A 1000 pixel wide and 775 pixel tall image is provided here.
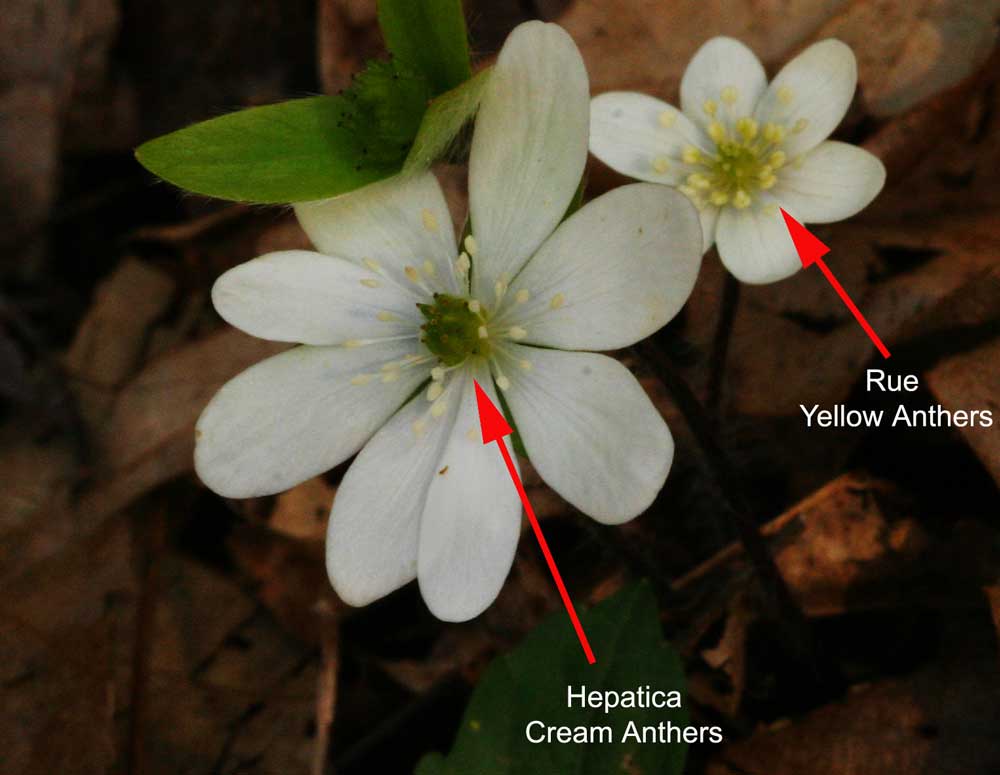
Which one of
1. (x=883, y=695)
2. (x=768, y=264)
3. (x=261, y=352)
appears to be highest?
(x=261, y=352)

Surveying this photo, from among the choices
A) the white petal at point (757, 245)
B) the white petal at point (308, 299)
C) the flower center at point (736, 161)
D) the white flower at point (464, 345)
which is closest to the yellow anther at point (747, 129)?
the flower center at point (736, 161)

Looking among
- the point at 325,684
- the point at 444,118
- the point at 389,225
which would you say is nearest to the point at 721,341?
the point at 389,225

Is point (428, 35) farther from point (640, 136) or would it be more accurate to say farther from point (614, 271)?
point (640, 136)

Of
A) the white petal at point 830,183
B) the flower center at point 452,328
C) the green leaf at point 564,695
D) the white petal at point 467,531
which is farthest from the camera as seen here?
the white petal at point 830,183

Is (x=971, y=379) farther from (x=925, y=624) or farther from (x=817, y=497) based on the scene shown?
(x=925, y=624)

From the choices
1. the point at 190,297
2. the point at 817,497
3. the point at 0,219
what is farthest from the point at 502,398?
the point at 0,219

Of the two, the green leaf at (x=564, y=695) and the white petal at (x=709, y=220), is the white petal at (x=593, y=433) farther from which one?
the white petal at (x=709, y=220)
